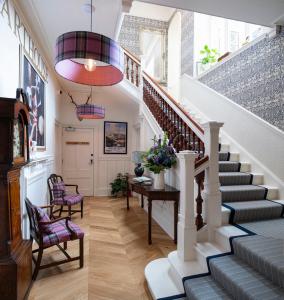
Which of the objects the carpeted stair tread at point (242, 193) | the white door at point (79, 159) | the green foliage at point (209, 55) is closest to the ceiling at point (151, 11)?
the green foliage at point (209, 55)

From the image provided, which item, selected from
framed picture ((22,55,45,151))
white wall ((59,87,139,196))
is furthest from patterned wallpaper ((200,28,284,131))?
framed picture ((22,55,45,151))

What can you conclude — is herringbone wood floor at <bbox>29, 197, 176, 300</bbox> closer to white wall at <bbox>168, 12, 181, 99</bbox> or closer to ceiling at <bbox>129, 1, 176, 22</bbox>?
white wall at <bbox>168, 12, 181, 99</bbox>

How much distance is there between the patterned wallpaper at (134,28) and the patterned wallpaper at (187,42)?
3.98ft

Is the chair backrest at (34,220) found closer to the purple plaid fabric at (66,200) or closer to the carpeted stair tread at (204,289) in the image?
the purple plaid fabric at (66,200)

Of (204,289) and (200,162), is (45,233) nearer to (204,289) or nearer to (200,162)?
(204,289)

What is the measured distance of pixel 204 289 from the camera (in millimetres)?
1726

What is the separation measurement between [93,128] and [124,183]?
1.82m

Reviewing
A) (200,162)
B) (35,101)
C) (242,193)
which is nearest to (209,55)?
(242,193)

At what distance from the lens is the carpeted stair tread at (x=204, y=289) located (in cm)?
165

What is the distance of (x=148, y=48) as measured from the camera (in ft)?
25.3

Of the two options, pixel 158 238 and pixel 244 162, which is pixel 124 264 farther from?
pixel 244 162

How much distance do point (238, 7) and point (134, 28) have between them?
4933 millimetres

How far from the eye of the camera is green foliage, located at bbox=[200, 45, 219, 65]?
483 centimetres

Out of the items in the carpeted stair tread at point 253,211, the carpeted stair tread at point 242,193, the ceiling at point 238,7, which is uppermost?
the ceiling at point 238,7
